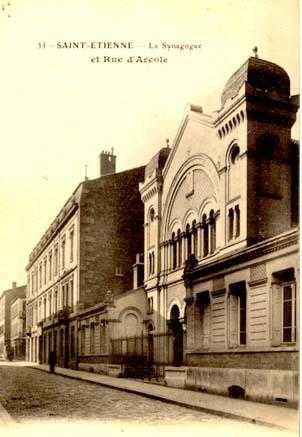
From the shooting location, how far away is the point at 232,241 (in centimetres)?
2222

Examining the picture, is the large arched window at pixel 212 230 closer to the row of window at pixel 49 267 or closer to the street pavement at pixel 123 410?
the street pavement at pixel 123 410

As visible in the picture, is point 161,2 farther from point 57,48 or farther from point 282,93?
point 282,93

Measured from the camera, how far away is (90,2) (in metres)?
12.4

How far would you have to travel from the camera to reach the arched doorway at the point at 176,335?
22.9 m

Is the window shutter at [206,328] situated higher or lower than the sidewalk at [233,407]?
higher

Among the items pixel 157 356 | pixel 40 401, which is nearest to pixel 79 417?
pixel 40 401

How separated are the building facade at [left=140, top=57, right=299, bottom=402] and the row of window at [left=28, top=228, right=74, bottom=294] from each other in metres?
10.9

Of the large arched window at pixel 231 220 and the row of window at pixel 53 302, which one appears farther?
the row of window at pixel 53 302

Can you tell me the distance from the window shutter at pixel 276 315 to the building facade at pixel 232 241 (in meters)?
0.02

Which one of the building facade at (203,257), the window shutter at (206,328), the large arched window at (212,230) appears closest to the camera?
the building facade at (203,257)

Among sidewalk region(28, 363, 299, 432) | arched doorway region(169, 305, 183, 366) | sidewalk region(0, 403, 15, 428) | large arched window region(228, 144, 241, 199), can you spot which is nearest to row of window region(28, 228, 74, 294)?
arched doorway region(169, 305, 183, 366)

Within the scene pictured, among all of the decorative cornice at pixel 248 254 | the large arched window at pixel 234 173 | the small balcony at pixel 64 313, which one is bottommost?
the small balcony at pixel 64 313

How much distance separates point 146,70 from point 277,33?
2658mm

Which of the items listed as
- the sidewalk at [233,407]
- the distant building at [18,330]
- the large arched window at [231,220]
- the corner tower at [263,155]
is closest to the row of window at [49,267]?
the distant building at [18,330]
